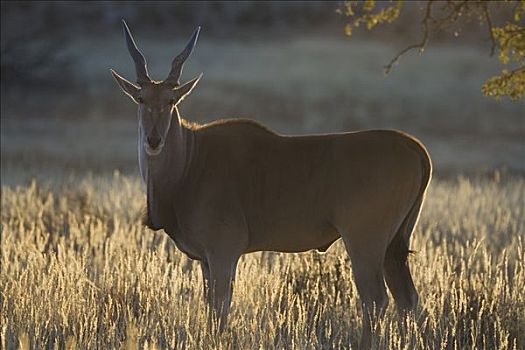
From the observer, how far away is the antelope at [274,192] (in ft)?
29.0

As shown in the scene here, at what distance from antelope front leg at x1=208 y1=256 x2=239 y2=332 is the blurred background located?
14.4 metres

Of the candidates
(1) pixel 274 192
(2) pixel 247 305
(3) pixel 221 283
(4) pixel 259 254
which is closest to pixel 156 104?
(1) pixel 274 192

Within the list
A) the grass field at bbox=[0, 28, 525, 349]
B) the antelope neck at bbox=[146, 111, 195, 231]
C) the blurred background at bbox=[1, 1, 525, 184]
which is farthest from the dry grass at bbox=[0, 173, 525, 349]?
the blurred background at bbox=[1, 1, 525, 184]

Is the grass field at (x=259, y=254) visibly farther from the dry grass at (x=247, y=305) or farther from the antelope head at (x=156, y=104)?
the antelope head at (x=156, y=104)

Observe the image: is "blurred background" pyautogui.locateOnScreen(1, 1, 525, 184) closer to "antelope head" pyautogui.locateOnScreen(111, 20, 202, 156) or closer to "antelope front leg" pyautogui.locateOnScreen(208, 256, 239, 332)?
"antelope head" pyautogui.locateOnScreen(111, 20, 202, 156)

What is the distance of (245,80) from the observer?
5219 cm

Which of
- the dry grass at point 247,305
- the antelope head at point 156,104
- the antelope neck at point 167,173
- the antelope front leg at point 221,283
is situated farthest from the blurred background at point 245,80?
the antelope front leg at point 221,283

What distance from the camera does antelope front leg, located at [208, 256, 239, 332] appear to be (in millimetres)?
8875

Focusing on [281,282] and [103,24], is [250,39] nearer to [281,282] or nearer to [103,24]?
[103,24]

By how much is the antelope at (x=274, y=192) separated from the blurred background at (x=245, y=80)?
45.6 feet

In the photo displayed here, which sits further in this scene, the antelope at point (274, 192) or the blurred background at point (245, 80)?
the blurred background at point (245, 80)

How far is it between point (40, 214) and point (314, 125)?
2741cm

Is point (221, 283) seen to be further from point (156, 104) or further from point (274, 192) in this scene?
point (156, 104)

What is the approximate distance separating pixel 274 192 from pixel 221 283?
94 centimetres
